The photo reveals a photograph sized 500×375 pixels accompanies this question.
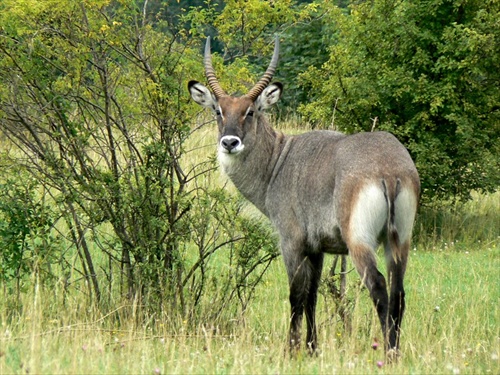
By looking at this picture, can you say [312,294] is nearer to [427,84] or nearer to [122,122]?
[122,122]

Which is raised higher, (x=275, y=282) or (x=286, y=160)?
(x=286, y=160)

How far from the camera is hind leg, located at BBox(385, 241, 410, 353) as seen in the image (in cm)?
680

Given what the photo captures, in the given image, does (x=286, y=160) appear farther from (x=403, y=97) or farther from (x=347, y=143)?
(x=403, y=97)

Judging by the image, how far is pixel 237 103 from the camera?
8.27m

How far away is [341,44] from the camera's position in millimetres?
14117

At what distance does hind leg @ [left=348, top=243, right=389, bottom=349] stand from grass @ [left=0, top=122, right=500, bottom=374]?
118mm

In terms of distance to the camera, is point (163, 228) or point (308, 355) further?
point (163, 228)

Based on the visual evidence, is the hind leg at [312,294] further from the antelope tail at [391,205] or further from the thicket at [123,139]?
the antelope tail at [391,205]

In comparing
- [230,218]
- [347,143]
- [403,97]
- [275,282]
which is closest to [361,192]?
[347,143]

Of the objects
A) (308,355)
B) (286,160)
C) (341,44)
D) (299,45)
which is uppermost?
(299,45)

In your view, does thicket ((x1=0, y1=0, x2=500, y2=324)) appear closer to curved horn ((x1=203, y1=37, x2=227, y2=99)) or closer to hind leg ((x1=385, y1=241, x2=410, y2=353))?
curved horn ((x1=203, y1=37, x2=227, y2=99))

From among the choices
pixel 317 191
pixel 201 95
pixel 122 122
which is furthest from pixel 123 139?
pixel 317 191

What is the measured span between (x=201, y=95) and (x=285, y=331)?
225 centimetres

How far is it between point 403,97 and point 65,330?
7969mm
